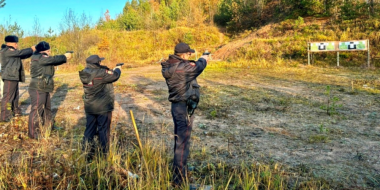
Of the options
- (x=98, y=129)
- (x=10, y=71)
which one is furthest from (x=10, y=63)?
(x=98, y=129)

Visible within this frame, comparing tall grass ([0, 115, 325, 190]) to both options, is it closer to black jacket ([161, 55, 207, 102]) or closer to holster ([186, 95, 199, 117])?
holster ([186, 95, 199, 117])

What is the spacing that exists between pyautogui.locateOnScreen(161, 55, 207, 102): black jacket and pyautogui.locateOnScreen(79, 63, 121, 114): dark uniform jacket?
997 mm

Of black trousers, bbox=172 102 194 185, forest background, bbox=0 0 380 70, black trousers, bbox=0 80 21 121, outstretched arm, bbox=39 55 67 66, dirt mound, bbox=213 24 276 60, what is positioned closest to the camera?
black trousers, bbox=172 102 194 185

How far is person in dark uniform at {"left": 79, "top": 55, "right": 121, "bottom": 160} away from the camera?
12.5ft

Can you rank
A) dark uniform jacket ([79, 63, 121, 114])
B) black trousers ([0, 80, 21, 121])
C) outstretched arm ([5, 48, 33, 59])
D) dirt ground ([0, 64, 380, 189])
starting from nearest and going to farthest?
dark uniform jacket ([79, 63, 121, 114]), dirt ground ([0, 64, 380, 189]), outstretched arm ([5, 48, 33, 59]), black trousers ([0, 80, 21, 121])

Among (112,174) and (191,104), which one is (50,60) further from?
(191,104)

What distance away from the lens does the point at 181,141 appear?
3307mm

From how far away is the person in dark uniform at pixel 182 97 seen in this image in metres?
3.29

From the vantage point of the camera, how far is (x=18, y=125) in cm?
525

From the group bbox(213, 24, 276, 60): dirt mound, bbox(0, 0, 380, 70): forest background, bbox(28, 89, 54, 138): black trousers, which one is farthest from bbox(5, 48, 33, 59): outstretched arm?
bbox(213, 24, 276, 60): dirt mound

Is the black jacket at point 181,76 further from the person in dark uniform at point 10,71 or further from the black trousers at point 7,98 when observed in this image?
the black trousers at point 7,98

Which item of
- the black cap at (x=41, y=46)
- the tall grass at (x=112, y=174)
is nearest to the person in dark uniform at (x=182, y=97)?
the tall grass at (x=112, y=174)

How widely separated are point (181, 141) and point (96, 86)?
1471 millimetres

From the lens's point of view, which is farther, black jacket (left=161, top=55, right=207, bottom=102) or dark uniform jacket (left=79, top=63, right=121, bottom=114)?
dark uniform jacket (left=79, top=63, right=121, bottom=114)
